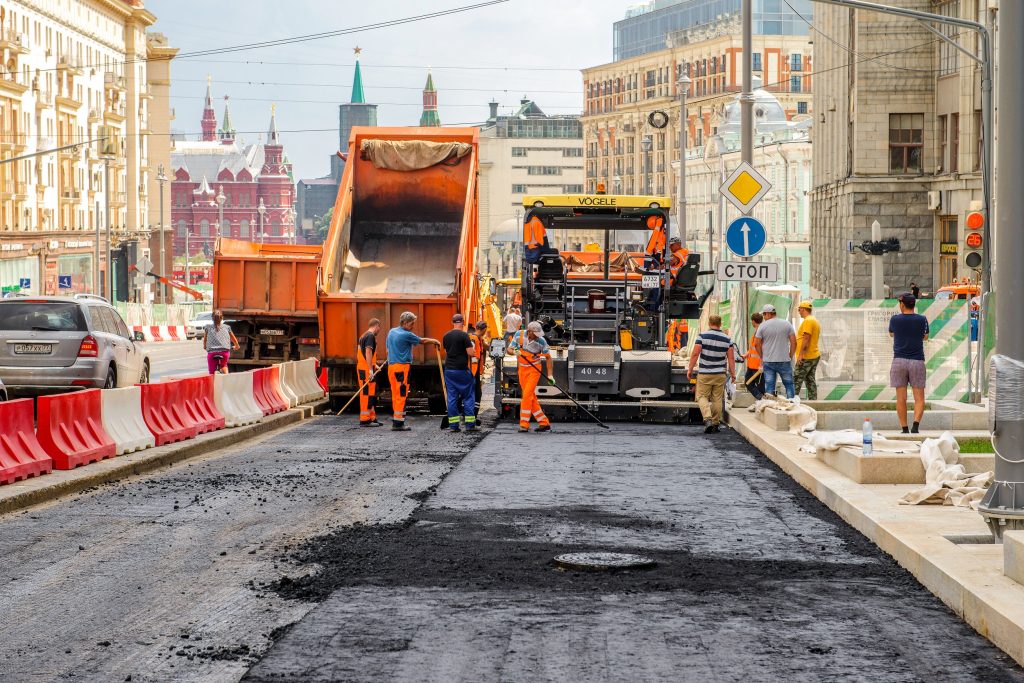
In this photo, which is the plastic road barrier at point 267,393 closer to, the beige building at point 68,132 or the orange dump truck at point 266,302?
the orange dump truck at point 266,302

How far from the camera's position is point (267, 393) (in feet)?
76.9

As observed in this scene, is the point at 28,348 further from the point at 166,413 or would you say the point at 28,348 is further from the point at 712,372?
the point at 712,372

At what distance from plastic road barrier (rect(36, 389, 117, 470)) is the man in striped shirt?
785 cm

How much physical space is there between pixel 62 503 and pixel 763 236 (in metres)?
12.1

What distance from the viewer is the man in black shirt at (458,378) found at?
21172 millimetres

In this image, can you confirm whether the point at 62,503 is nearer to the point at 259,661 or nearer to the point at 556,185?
the point at 259,661

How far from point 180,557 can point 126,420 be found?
689cm

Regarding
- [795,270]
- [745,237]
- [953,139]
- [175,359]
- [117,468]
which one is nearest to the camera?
[117,468]

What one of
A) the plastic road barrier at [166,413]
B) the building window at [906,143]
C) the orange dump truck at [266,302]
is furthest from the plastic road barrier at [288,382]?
the building window at [906,143]

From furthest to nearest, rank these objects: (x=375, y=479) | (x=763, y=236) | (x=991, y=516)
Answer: (x=763, y=236)
(x=375, y=479)
(x=991, y=516)

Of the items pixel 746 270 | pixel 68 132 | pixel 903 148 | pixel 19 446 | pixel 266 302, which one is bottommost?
pixel 19 446

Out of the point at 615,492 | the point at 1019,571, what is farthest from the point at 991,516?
the point at 615,492

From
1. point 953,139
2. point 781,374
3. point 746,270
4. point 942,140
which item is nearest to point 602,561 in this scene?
point 746,270

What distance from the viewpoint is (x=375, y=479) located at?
50.0ft
